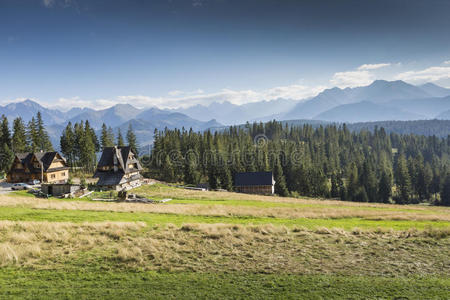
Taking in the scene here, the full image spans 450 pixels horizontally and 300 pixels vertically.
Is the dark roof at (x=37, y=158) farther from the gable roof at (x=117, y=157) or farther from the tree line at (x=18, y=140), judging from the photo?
the tree line at (x=18, y=140)

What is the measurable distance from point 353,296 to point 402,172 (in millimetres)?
110331

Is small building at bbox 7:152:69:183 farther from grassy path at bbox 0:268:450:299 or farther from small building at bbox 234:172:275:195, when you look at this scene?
grassy path at bbox 0:268:450:299

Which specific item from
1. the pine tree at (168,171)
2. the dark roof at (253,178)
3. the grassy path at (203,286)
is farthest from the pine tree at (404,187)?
the grassy path at (203,286)

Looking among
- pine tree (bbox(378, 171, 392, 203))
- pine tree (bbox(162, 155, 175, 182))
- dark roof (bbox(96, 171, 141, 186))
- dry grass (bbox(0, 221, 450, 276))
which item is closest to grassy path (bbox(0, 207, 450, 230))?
dry grass (bbox(0, 221, 450, 276))

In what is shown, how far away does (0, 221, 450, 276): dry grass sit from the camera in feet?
40.1

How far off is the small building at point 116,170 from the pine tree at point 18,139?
35.0m

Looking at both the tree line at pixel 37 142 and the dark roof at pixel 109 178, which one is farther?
the tree line at pixel 37 142

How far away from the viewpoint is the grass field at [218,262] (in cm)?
1003

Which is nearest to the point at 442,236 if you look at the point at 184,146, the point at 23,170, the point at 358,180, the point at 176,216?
the point at 176,216

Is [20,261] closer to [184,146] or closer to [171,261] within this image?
[171,261]

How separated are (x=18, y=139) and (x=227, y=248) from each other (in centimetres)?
8854

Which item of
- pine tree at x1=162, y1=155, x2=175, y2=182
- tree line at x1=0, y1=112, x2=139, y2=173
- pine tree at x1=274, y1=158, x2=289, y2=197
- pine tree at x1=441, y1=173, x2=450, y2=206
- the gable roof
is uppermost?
tree line at x1=0, y1=112, x2=139, y2=173

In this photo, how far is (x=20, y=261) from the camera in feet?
39.4

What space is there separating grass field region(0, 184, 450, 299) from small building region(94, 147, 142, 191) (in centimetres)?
4322
